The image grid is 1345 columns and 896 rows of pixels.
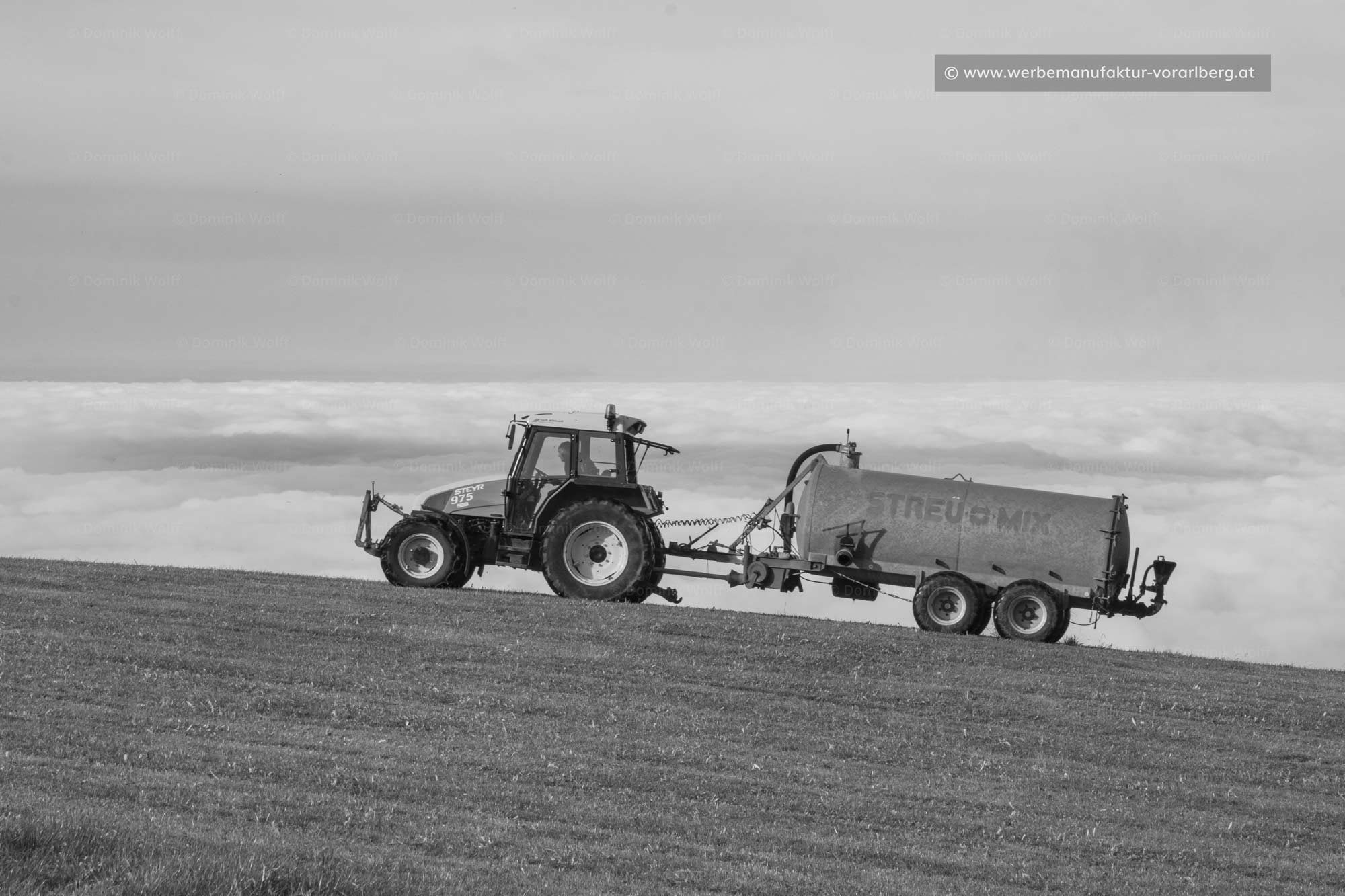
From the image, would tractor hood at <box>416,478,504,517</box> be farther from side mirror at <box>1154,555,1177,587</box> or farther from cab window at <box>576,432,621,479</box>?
side mirror at <box>1154,555,1177,587</box>

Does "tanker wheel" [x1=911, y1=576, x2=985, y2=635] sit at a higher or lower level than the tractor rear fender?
lower

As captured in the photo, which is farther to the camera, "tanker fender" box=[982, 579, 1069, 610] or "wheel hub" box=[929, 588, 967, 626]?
"wheel hub" box=[929, 588, 967, 626]

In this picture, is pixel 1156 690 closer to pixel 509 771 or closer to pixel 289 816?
pixel 509 771

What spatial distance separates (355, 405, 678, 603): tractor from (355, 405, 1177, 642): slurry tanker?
0.03m

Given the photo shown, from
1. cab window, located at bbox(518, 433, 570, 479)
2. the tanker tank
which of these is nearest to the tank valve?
the tanker tank

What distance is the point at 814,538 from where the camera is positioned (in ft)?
83.4

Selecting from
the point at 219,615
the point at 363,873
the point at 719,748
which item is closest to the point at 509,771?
the point at 719,748

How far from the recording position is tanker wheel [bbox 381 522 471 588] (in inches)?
1000

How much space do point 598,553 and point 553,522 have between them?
979mm

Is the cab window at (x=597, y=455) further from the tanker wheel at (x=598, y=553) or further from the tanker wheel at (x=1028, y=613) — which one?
the tanker wheel at (x=1028, y=613)

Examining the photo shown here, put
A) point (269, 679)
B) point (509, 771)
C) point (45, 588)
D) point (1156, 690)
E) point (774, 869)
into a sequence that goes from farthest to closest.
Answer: point (45, 588) < point (1156, 690) < point (269, 679) < point (509, 771) < point (774, 869)

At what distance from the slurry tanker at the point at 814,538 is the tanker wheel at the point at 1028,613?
2cm

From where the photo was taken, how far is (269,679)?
59.7 feet

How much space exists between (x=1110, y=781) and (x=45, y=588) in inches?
676
